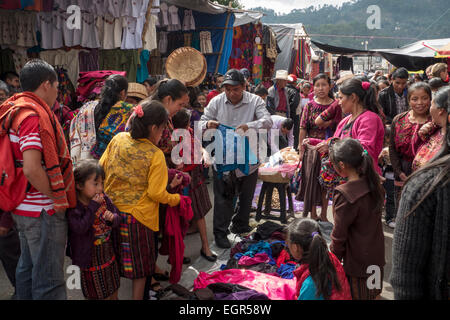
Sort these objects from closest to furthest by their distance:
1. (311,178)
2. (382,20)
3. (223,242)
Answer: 1. (223,242)
2. (311,178)
3. (382,20)

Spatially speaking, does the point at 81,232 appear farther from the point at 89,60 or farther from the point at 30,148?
the point at 89,60

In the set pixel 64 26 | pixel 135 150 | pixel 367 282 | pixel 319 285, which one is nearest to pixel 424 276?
pixel 319 285

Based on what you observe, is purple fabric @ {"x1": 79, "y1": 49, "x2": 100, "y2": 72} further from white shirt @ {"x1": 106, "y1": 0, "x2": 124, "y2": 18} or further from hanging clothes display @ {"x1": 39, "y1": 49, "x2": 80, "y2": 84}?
white shirt @ {"x1": 106, "y1": 0, "x2": 124, "y2": 18}

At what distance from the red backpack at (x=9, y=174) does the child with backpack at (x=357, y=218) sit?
6.84 ft

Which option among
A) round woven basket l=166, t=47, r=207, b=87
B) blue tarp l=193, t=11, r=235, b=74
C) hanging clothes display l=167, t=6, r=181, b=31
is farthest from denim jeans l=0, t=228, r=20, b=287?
blue tarp l=193, t=11, r=235, b=74

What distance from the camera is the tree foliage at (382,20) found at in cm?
5009

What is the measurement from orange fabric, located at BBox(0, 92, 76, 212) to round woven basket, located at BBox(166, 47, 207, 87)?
16.3 feet

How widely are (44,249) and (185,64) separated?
5.72m

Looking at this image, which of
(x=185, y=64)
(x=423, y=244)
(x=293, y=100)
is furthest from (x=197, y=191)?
(x=293, y=100)

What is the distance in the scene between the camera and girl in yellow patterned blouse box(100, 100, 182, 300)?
Answer: 2.74m

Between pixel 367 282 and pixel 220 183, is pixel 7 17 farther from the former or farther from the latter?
pixel 367 282

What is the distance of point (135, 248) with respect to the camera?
2848 millimetres

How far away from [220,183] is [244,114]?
2.85ft

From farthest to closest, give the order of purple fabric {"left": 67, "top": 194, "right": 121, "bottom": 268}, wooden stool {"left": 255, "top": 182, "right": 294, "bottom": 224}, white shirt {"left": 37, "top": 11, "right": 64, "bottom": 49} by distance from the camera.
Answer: white shirt {"left": 37, "top": 11, "right": 64, "bottom": 49}
wooden stool {"left": 255, "top": 182, "right": 294, "bottom": 224}
purple fabric {"left": 67, "top": 194, "right": 121, "bottom": 268}
